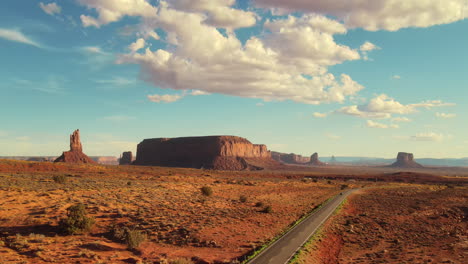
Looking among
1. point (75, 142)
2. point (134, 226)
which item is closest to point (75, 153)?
point (75, 142)

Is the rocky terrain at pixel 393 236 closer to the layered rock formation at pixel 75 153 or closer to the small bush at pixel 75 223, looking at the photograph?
the small bush at pixel 75 223

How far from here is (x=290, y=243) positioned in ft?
68.5

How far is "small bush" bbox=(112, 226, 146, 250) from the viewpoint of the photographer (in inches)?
744

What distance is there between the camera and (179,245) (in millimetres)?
20234

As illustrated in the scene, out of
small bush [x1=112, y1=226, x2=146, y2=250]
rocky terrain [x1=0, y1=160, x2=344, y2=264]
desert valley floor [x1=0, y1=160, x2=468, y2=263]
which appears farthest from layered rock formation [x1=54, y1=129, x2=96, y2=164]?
small bush [x1=112, y1=226, x2=146, y2=250]

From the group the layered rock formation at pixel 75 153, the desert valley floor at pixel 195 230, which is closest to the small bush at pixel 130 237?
the desert valley floor at pixel 195 230

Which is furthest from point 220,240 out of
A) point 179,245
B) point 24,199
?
point 24,199

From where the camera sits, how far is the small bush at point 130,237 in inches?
744

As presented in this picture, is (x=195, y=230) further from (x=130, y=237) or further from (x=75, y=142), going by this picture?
(x=75, y=142)

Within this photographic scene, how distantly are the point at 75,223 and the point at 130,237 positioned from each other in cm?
455

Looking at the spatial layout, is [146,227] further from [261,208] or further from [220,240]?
[261,208]

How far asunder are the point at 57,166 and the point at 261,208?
62622mm

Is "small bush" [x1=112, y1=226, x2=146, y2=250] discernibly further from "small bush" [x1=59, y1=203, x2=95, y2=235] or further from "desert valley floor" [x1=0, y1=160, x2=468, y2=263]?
"small bush" [x1=59, y1=203, x2=95, y2=235]

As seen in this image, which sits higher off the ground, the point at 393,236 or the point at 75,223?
the point at 75,223
